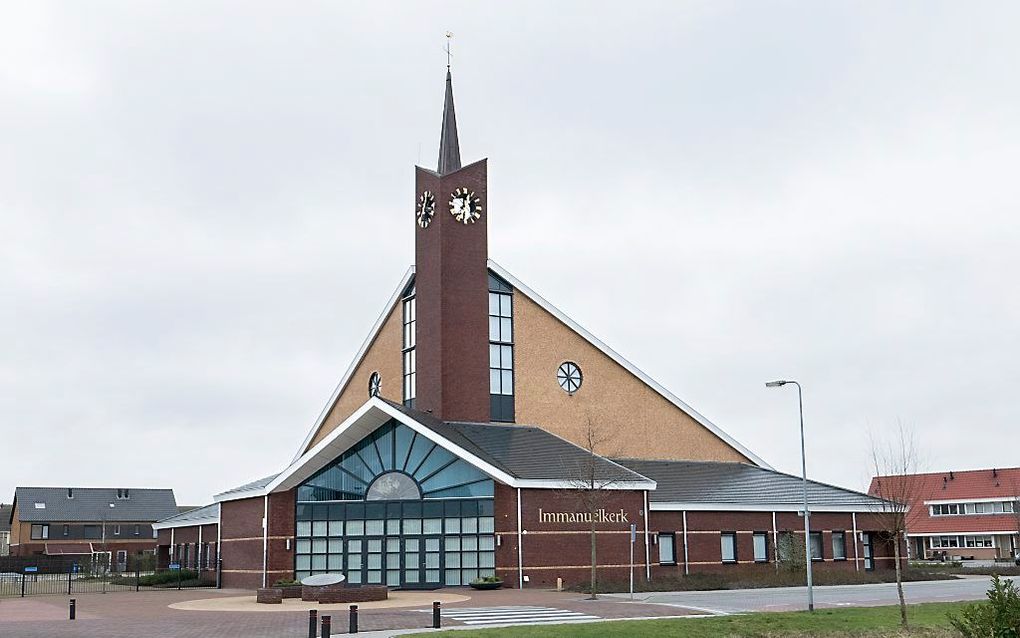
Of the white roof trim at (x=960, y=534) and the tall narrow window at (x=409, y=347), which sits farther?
the white roof trim at (x=960, y=534)

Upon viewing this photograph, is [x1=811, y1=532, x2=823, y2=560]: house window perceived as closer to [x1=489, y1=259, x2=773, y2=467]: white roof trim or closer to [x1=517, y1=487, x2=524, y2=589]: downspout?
[x1=489, y1=259, x2=773, y2=467]: white roof trim

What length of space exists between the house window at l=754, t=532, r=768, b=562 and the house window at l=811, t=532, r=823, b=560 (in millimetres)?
2608

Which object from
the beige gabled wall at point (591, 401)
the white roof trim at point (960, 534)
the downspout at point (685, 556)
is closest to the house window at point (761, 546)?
the downspout at point (685, 556)

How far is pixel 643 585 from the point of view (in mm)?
37750

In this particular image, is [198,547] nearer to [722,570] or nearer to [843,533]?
[722,570]

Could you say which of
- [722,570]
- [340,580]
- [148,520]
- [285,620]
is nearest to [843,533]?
[722,570]

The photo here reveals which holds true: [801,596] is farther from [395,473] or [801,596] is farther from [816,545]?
[395,473]

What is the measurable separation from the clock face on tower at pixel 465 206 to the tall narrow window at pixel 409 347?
4.24 meters

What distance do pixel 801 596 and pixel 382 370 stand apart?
2382cm

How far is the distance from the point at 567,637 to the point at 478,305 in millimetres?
26226

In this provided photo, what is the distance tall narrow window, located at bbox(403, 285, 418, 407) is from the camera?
47.9m

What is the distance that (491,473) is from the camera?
124 feet

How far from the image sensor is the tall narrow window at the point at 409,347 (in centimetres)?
4794

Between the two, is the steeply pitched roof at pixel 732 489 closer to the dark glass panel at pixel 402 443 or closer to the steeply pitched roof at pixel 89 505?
the dark glass panel at pixel 402 443
